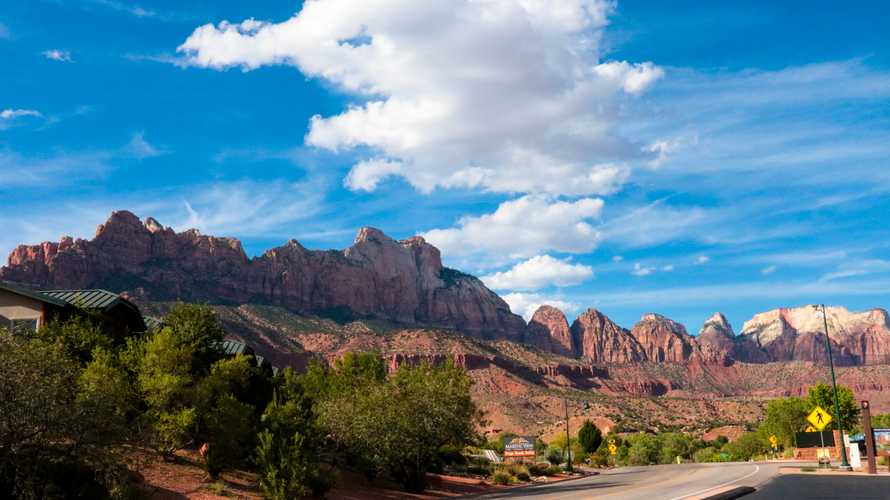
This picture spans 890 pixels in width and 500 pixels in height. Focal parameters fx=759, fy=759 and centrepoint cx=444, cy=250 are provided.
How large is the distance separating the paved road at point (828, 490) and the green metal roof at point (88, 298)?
108ft

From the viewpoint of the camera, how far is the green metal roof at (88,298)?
131ft

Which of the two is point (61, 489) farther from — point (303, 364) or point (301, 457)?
point (303, 364)

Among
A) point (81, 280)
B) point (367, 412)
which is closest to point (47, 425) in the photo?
point (367, 412)

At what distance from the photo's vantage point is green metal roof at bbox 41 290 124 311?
39969mm

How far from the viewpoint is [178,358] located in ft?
105

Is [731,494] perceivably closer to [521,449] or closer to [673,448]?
[521,449]

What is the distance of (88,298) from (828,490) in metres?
36.7

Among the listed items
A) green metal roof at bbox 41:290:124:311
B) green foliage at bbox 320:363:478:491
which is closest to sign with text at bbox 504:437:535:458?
green foliage at bbox 320:363:478:491

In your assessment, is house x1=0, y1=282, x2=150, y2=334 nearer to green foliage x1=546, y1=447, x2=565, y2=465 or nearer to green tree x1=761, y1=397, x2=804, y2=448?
green foliage x1=546, y1=447, x2=565, y2=465

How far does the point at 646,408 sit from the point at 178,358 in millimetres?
136273

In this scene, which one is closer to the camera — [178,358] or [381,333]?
[178,358]

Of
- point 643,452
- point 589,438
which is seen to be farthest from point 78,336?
point 589,438

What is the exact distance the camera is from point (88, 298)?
4150 cm

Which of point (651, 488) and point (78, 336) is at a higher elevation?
point (78, 336)
